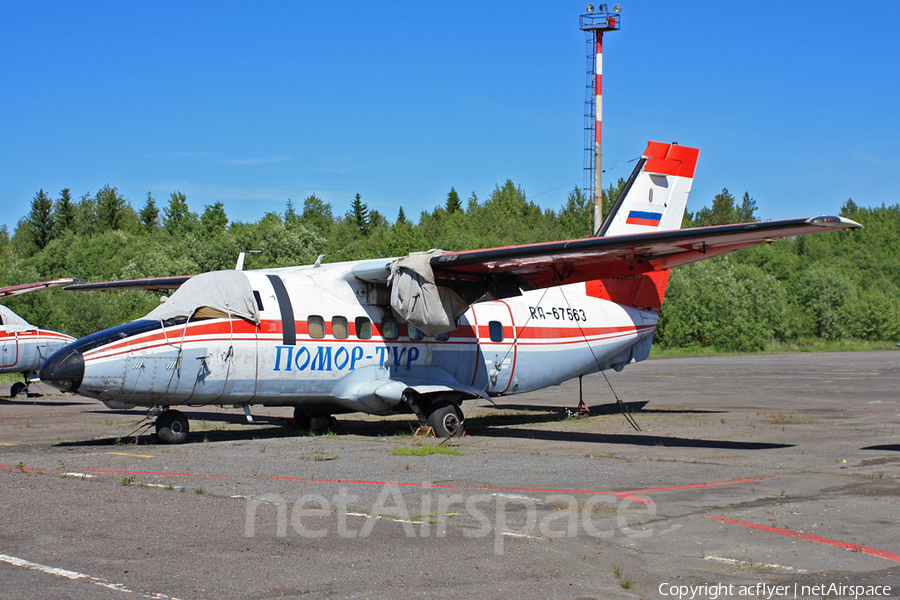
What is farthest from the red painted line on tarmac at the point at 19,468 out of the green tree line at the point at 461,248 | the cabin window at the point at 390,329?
the green tree line at the point at 461,248

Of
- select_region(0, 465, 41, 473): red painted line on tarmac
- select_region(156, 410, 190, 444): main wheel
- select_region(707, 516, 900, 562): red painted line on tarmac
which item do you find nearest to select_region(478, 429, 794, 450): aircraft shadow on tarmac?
select_region(156, 410, 190, 444): main wheel

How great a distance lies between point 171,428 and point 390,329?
13.0ft

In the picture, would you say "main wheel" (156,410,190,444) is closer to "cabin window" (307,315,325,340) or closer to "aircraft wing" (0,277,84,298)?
"cabin window" (307,315,325,340)

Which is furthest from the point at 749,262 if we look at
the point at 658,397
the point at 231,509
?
the point at 231,509

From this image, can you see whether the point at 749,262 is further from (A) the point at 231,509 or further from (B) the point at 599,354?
(A) the point at 231,509

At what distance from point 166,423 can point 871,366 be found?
30297 mm

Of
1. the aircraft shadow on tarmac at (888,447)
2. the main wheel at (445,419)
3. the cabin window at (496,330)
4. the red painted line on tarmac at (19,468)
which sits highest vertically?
the cabin window at (496,330)

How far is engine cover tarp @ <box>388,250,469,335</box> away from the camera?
1330cm

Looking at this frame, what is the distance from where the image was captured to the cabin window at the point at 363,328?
1403 centimetres

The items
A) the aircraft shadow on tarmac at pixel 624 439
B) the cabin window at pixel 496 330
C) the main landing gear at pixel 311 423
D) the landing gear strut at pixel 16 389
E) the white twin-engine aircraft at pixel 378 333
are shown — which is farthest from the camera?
the landing gear strut at pixel 16 389

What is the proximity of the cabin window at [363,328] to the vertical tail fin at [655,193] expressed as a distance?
20.0 feet

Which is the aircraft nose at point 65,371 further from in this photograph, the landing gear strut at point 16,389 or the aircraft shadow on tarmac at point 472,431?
the landing gear strut at point 16,389

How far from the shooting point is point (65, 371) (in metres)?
11.1

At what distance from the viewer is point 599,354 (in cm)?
1747
